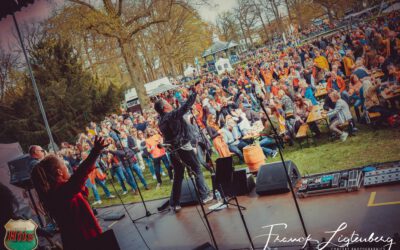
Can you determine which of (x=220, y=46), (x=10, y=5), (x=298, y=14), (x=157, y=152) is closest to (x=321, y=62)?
(x=298, y=14)

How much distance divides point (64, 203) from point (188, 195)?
3458 mm

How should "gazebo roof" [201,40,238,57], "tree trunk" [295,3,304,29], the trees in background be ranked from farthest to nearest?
the trees in background
"gazebo roof" [201,40,238,57]
"tree trunk" [295,3,304,29]

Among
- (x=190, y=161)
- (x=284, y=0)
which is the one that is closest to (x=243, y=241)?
(x=190, y=161)

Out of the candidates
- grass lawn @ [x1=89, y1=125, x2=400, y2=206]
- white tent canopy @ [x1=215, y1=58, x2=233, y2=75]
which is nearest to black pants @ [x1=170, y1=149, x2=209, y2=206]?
grass lawn @ [x1=89, y1=125, x2=400, y2=206]

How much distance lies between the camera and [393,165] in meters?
4.09

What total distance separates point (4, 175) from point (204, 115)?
239 inches

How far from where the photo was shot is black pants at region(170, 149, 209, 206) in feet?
16.7

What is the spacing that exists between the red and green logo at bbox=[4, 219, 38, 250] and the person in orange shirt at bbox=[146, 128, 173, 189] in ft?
11.4

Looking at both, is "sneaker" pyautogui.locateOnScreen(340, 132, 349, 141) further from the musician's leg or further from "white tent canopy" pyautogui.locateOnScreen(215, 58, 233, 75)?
"white tent canopy" pyautogui.locateOnScreen(215, 58, 233, 75)

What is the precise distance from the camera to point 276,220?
4.06m

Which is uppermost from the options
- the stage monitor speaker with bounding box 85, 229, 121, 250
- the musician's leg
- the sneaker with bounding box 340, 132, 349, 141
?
the stage monitor speaker with bounding box 85, 229, 121, 250

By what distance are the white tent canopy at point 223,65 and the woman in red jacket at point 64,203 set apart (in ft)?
37.4

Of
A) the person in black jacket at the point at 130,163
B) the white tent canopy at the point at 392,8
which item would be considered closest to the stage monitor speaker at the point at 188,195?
the person in black jacket at the point at 130,163

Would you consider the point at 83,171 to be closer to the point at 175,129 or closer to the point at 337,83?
the point at 175,129
